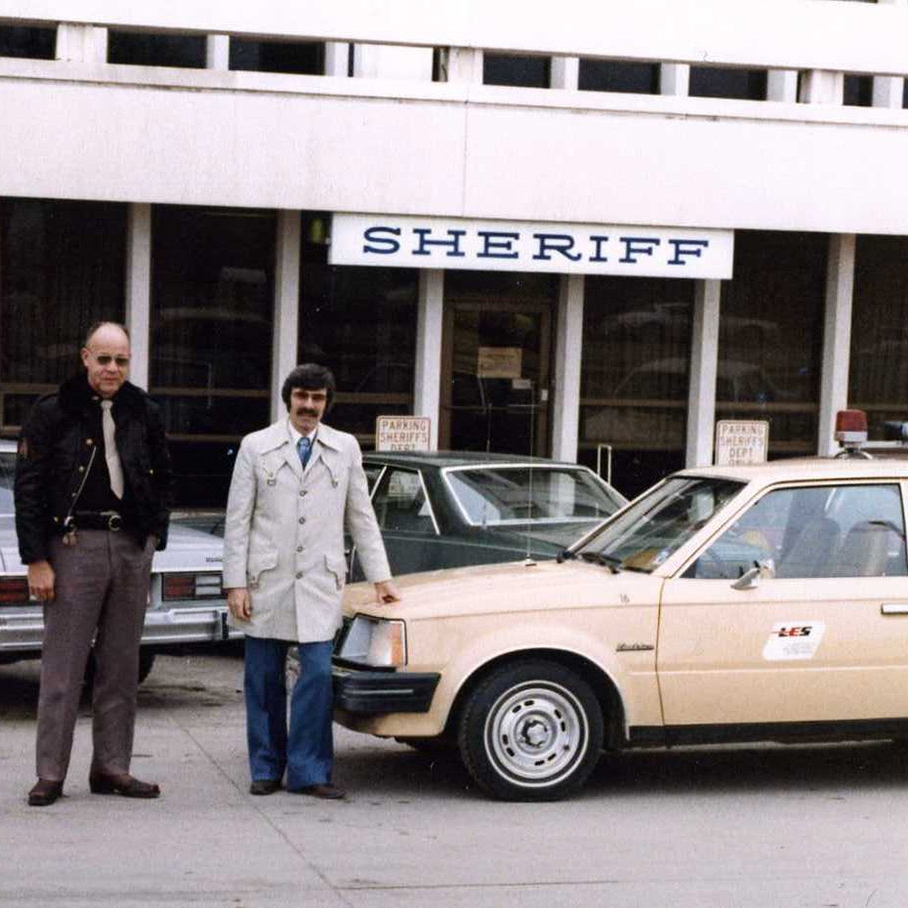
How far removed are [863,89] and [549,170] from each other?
12.0ft

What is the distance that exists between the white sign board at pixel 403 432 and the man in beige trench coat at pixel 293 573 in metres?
8.10

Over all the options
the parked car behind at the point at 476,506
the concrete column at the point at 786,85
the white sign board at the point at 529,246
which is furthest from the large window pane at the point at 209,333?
the parked car behind at the point at 476,506

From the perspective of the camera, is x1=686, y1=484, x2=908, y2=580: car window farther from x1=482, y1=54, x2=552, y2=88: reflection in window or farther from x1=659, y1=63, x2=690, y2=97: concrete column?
x1=659, y1=63, x2=690, y2=97: concrete column

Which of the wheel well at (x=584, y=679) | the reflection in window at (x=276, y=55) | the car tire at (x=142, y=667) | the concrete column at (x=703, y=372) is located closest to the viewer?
the wheel well at (x=584, y=679)

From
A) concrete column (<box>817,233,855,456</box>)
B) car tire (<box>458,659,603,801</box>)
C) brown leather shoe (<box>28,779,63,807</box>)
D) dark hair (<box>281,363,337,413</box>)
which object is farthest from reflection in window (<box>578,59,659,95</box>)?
brown leather shoe (<box>28,779,63,807</box>)

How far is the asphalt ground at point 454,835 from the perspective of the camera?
668 cm

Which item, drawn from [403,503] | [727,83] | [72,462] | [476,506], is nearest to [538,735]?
[72,462]

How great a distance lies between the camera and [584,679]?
8.38 m

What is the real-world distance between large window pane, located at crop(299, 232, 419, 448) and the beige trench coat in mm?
9419

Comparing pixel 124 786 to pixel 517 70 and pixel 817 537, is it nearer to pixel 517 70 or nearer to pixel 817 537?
pixel 817 537

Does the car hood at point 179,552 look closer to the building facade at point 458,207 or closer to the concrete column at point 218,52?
the building facade at point 458,207

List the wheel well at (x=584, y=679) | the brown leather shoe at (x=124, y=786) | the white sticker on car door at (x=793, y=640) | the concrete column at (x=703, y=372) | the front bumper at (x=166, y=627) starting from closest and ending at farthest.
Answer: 1. the brown leather shoe at (x=124, y=786)
2. the wheel well at (x=584, y=679)
3. the white sticker on car door at (x=793, y=640)
4. the front bumper at (x=166, y=627)
5. the concrete column at (x=703, y=372)

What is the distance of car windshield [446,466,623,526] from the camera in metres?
11.8

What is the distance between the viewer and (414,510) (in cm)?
1200
